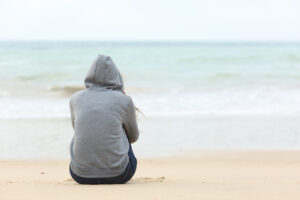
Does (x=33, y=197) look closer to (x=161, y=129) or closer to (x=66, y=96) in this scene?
(x=161, y=129)

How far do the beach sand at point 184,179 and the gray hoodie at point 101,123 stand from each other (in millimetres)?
154

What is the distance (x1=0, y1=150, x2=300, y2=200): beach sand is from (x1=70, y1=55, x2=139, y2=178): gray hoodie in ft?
0.51

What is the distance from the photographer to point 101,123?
3.31 m

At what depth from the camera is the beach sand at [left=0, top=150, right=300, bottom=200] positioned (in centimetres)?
302

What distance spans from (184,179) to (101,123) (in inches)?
52.4

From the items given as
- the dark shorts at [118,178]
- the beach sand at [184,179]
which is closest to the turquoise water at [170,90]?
the beach sand at [184,179]

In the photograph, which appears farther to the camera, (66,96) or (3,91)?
(3,91)

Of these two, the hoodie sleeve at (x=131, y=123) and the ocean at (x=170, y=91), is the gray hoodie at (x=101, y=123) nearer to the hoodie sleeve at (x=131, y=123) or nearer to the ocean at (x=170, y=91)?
the hoodie sleeve at (x=131, y=123)

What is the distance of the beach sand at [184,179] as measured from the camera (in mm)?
3016

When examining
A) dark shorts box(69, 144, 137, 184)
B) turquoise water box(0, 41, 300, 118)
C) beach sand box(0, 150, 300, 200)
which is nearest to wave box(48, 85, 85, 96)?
turquoise water box(0, 41, 300, 118)

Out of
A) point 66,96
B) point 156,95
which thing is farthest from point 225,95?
point 66,96

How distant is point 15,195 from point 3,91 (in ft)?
37.7

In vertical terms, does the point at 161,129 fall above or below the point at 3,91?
above

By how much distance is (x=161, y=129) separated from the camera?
7645 mm
